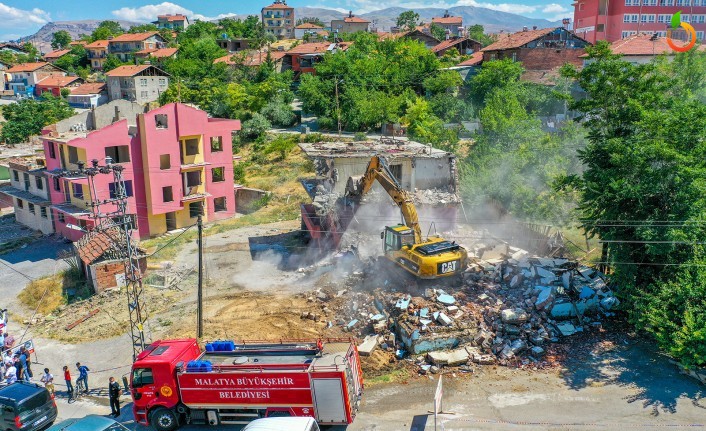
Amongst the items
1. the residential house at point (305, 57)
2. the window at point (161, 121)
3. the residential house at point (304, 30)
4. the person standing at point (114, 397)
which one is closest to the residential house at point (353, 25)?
the residential house at point (304, 30)

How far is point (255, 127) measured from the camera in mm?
60000

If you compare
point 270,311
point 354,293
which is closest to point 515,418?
point 354,293

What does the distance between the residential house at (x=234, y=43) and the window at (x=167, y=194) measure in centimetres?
8280

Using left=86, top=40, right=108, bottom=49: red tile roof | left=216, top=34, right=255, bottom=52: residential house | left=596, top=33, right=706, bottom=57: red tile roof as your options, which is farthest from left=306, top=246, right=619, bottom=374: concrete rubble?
left=86, top=40, right=108, bottom=49: red tile roof

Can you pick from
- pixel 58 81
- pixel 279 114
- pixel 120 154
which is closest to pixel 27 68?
pixel 58 81

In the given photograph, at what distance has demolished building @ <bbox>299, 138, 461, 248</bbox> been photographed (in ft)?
96.1

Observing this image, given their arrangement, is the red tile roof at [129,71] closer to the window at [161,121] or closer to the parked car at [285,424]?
the window at [161,121]

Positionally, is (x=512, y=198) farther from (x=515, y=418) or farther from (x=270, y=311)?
(x=515, y=418)

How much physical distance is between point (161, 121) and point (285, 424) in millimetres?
27874

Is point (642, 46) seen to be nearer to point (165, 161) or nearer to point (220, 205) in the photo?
point (220, 205)

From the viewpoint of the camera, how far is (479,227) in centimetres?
3228

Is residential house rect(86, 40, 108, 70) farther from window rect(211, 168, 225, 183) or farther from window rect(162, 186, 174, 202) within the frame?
window rect(162, 186, 174, 202)

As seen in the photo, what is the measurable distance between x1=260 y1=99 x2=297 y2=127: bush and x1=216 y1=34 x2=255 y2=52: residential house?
53646 mm

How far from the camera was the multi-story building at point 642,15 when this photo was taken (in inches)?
2790
